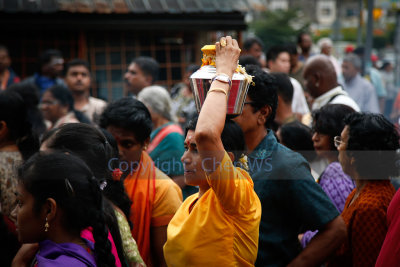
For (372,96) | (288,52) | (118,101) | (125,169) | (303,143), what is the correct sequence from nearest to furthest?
(125,169), (118,101), (303,143), (372,96), (288,52)

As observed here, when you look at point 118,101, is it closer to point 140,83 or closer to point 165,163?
point 165,163

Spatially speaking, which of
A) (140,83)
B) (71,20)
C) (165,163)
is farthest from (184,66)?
(165,163)

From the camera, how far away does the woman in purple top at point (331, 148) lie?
10.3 feet

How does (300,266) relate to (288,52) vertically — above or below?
below

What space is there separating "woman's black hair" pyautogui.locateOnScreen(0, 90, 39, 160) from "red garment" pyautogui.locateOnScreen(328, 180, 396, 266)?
2.10 m

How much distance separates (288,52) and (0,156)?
4.70 metres

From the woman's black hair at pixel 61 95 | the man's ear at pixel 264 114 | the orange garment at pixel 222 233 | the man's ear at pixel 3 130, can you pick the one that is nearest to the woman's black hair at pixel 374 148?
the man's ear at pixel 264 114

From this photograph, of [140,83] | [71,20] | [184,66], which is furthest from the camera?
[184,66]

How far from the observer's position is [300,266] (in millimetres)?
2492

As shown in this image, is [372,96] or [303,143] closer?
[303,143]

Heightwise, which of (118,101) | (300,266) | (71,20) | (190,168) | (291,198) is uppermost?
(71,20)

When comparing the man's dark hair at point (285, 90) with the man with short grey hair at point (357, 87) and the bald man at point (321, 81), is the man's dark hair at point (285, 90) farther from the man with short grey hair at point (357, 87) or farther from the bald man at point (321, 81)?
the man with short grey hair at point (357, 87)

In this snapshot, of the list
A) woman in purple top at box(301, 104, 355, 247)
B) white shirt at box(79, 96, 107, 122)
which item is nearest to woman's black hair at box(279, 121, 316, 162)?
woman in purple top at box(301, 104, 355, 247)

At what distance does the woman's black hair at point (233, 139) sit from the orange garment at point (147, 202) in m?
0.63
